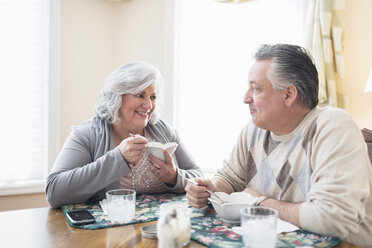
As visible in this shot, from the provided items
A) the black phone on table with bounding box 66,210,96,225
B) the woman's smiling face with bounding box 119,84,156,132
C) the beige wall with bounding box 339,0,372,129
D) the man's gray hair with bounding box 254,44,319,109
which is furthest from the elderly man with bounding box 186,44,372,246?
the beige wall with bounding box 339,0,372,129

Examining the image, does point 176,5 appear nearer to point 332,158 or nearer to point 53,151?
point 53,151

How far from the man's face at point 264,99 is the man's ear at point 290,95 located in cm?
1

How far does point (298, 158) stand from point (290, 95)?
0.26 m

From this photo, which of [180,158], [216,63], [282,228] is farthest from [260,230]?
[216,63]

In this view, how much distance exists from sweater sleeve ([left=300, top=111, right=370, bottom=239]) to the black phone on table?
2.40 feet

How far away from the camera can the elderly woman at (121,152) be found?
152 centimetres

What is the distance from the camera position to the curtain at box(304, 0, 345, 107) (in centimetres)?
257

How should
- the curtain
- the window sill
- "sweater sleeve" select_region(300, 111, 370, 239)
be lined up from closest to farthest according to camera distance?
"sweater sleeve" select_region(300, 111, 370, 239)
the curtain
the window sill

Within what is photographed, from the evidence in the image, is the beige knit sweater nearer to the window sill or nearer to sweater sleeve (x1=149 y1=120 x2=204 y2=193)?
sweater sleeve (x1=149 y1=120 x2=204 y2=193)

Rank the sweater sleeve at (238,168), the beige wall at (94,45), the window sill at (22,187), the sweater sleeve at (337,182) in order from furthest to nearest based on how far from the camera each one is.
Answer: the beige wall at (94,45) < the window sill at (22,187) < the sweater sleeve at (238,168) < the sweater sleeve at (337,182)

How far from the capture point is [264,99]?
145 cm

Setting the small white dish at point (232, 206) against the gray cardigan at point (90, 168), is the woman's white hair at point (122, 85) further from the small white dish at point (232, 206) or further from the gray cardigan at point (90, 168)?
the small white dish at point (232, 206)

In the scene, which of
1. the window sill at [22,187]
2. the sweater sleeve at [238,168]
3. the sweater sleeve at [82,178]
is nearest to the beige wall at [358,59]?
the sweater sleeve at [238,168]

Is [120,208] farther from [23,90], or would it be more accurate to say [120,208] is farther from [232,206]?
[23,90]
